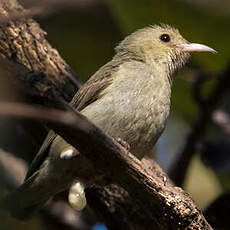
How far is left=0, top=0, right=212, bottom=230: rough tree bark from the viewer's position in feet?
10.8

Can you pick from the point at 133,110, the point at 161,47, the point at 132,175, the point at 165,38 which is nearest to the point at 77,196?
the point at 133,110

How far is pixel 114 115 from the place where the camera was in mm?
4773

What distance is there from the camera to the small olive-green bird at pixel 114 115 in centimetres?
479

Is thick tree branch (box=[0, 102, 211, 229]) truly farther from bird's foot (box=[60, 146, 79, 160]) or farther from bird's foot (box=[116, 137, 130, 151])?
bird's foot (box=[60, 146, 79, 160])

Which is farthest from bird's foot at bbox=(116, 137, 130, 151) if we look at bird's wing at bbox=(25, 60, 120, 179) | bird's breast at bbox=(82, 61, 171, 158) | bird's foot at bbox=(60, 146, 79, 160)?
bird's wing at bbox=(25, 60, 120, 179)

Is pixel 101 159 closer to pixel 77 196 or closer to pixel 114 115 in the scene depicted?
pixel 114 115

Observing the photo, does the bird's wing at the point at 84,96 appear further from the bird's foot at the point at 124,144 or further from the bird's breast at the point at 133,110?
the bird's foot at the point at 124,144

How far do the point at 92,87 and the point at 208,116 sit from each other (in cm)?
162

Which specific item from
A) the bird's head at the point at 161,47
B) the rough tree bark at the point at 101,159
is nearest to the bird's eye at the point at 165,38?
the bird's head at the point at 161,47

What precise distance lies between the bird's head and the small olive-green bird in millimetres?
133

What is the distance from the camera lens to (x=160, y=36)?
591cm

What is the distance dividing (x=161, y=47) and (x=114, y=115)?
48.1 inches

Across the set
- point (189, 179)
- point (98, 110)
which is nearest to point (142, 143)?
point (98, 110)

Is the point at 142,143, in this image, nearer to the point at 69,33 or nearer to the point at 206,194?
the point at 206,194
